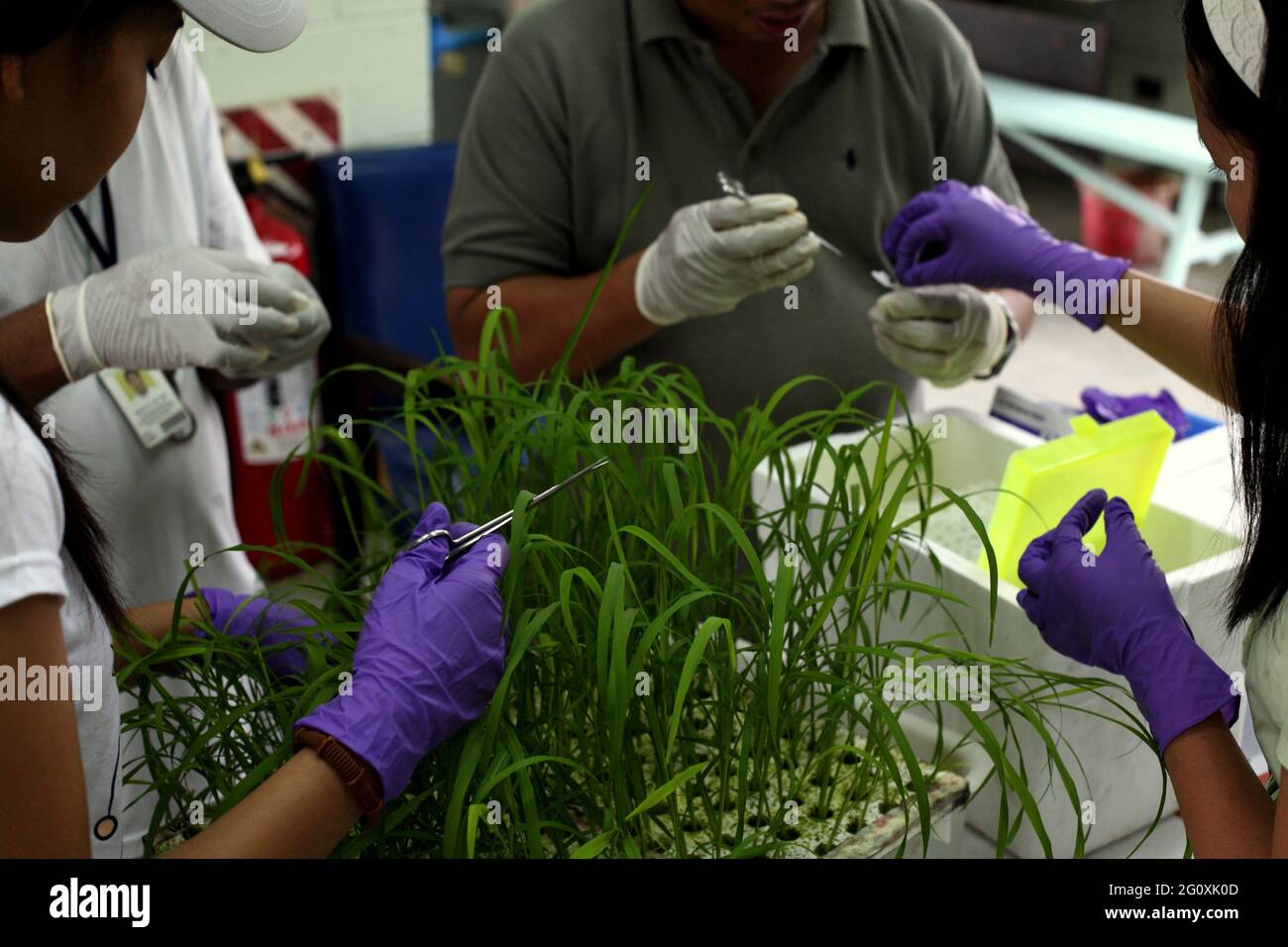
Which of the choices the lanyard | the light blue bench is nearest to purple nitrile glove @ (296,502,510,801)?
the lanyard

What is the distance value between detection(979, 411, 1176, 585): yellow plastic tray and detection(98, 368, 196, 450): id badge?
88 cm

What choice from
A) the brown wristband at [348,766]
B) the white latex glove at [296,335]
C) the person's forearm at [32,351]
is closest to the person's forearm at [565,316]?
the white latex glove at [296,335]

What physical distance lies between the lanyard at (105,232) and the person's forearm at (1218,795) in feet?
3.72

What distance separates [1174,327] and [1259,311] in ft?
1.74

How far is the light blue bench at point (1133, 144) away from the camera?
357cm

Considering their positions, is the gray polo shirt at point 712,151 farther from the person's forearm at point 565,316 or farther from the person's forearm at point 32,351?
the person's forearm at point 32,351

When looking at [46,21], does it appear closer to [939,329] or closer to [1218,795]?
[1218,795]

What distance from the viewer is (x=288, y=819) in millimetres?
744

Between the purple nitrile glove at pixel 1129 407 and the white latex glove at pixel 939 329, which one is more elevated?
the white latex glove at pixel 939 329

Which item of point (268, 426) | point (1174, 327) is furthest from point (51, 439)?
point (268, 426)

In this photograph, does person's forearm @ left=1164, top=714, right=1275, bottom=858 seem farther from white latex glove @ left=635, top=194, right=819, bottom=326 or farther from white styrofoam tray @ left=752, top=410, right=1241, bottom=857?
white latex glove @ left=635, top=194, right=819, bottom=326

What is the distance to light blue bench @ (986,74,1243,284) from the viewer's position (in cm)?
357

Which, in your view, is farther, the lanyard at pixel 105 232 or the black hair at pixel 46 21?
the lanyard at pixel 105 232
